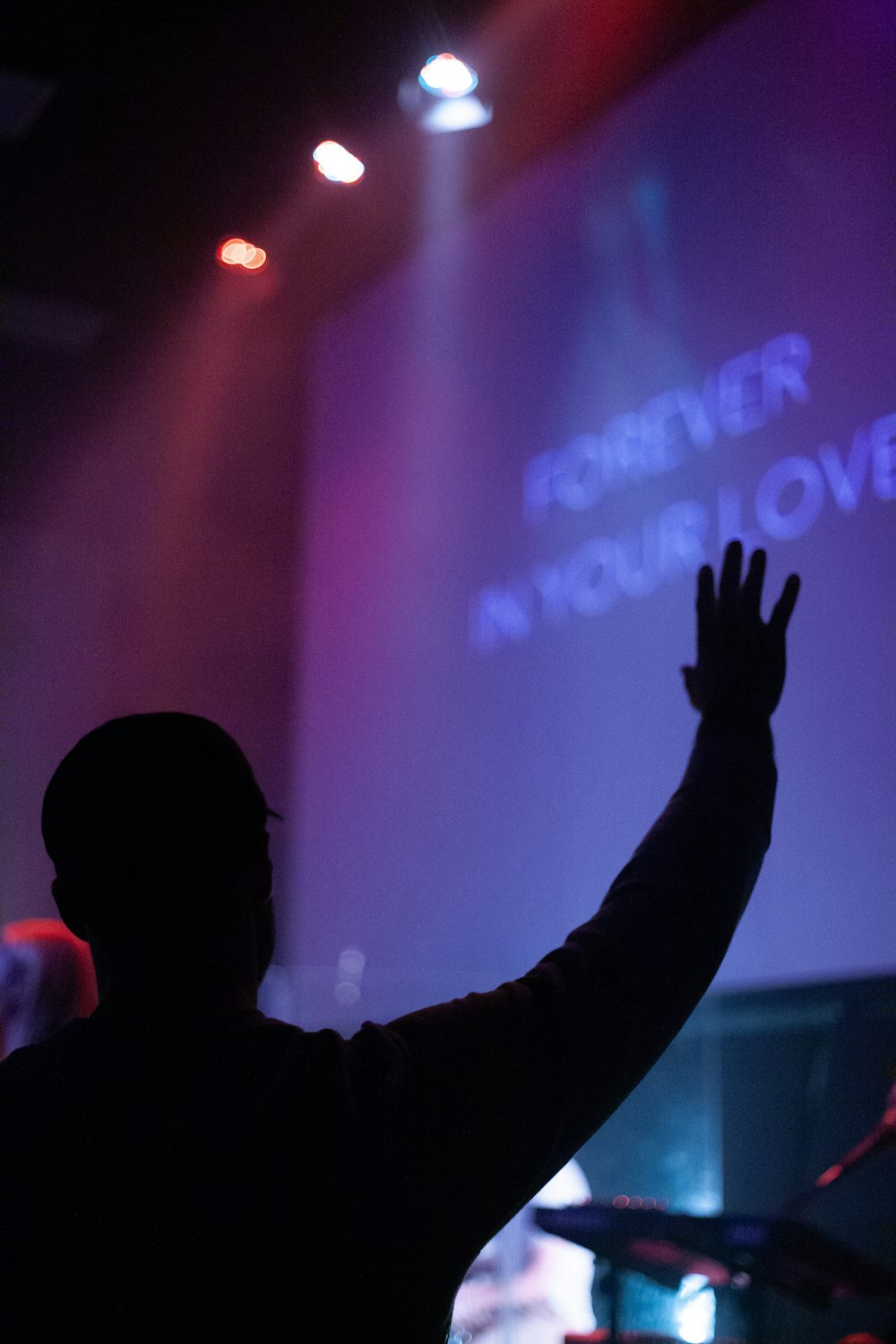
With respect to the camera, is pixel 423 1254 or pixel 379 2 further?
pixel 379 2

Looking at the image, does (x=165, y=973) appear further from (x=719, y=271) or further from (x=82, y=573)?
(x=82, y=573)

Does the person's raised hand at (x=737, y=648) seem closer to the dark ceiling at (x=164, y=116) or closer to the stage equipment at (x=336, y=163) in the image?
the dark ceiling at (x=164, y=116)

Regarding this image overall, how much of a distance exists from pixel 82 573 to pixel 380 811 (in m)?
1.57

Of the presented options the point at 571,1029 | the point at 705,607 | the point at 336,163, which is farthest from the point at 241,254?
the point at 571,1029

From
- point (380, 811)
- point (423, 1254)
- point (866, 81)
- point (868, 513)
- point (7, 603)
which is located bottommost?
point (423, 1254)


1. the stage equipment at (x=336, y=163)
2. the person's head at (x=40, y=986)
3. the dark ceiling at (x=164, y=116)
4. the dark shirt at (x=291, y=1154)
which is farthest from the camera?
the stage equipment at (x=336, y=163)

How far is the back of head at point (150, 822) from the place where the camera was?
0.75 meters

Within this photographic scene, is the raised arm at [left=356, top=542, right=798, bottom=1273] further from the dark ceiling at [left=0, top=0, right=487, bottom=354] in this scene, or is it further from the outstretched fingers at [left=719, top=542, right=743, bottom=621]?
the dark ceiling at [left=0, top=0, right=487, bottom=354]

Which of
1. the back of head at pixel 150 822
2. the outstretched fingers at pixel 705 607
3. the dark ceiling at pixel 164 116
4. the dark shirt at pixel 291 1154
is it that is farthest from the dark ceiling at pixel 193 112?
the dark shirt at pixel 291 1154

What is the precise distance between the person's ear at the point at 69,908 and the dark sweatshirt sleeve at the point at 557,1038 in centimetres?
20

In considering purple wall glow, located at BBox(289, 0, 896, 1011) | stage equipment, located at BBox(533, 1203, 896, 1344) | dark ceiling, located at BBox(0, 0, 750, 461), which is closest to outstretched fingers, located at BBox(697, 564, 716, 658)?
stage equipment, located at BBox(533, 1203, 896, 1344)

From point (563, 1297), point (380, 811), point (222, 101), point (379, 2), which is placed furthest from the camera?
point (380, 811)

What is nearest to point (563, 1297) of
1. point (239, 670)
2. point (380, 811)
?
point (380, 811)

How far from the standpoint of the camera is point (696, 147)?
3.09 meters
